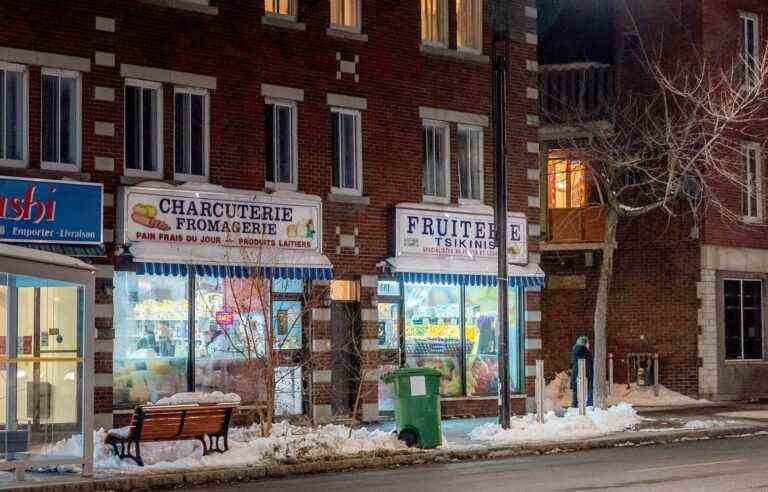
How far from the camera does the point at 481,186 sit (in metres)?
29.3

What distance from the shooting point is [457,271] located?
28.4m

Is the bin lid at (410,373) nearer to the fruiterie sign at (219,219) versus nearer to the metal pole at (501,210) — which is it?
the metal pole at (501,210)

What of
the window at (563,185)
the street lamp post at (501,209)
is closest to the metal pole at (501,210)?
the street lamp post at (501,209)

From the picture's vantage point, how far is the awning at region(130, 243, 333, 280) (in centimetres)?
2384

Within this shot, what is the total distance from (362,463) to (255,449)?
1578 millimetres

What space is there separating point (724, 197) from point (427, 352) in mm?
10605

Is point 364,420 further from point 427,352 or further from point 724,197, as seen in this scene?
point 724,197

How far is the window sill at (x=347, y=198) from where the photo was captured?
1054 inches

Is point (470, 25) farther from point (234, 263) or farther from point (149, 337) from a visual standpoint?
point (149, 337)

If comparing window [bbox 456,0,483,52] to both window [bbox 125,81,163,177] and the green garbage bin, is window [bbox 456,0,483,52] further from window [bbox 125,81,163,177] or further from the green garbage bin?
the green garbage bin

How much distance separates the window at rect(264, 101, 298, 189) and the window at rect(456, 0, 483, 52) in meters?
4.93

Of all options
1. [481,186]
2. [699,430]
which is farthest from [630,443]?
[481,186]

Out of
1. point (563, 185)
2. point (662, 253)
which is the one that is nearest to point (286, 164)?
point (563, 185)

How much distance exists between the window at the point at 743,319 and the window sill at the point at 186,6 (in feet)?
54.2
